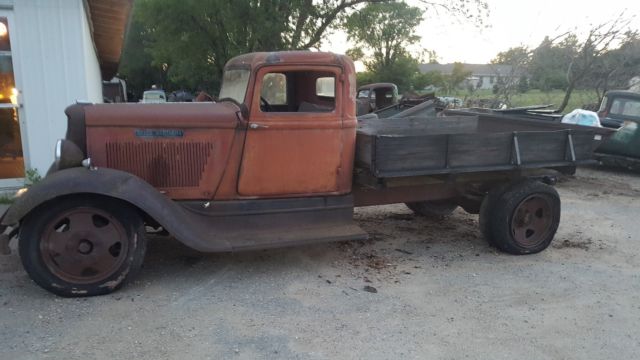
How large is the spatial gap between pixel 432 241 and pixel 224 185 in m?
2.45

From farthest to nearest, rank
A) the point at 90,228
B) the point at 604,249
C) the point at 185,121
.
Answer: the point at 604,249 → the point at 185,121 → the point at 90,228

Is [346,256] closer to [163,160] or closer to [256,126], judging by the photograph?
[256,126]

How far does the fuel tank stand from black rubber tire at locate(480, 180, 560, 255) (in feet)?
8.69

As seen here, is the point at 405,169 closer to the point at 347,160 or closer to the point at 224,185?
the point at 347,160

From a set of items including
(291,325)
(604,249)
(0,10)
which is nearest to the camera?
(291,325)

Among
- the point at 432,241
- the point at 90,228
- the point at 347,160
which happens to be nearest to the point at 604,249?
the point at 432,241

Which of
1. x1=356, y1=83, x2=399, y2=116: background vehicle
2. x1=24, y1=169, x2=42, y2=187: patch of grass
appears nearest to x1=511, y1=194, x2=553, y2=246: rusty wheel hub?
x1=24, y1=169, x2=42, y2=187: patch of grass

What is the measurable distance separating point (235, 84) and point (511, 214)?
2993 millimetres

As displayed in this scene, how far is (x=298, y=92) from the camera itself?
195 inches

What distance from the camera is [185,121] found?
4242 mm

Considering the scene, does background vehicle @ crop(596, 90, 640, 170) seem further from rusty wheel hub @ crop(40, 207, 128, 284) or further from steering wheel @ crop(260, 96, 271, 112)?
rusty wheel hub @ crop(40, 207, 128, 284)

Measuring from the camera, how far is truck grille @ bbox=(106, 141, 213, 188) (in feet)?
13.8

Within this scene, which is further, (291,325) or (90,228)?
(90,228)

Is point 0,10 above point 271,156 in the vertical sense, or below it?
above
